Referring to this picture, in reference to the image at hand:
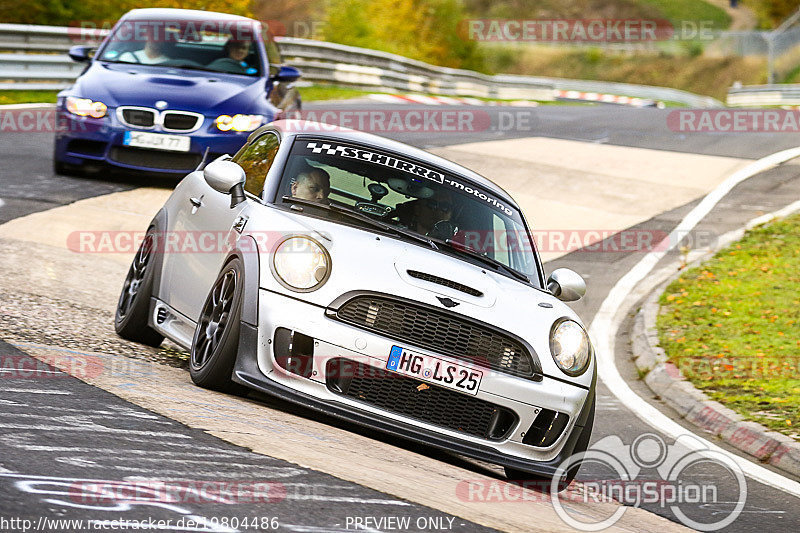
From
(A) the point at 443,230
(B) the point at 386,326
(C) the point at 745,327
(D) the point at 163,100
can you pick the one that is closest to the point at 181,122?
(D) the point at 163,100

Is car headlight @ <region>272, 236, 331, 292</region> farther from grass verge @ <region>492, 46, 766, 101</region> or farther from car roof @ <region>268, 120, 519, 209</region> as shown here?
grass verge @ <region>492, 46, 766, 101</region>

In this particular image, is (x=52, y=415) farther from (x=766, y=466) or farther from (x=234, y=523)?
(x=766, y=466)

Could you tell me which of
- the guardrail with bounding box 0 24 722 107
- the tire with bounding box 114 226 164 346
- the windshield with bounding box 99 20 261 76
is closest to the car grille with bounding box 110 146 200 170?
the windshield with bounding box 99 20 261 76

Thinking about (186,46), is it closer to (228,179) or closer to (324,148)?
(324,148)

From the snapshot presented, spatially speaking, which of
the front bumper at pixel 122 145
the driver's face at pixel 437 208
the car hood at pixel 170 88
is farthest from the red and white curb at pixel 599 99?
the driver's face at pixel 437 208

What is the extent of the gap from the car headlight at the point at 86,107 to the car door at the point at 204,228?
204 inches

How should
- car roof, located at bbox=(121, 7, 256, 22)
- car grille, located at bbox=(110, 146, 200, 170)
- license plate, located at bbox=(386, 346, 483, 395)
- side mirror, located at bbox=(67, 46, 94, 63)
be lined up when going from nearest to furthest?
1. license plate, located at bbox=(386, 346, 483, 395)
2. car grille, located at bbox=(110, 146, 200, 170)
3. side mirror, located at bbox=(67, 46, 94, 63)
4. car roof, located at bbox=(121, 7, 256, 22)

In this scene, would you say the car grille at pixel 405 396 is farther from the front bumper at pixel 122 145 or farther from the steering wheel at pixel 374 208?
the front bumper at pixel 122 145

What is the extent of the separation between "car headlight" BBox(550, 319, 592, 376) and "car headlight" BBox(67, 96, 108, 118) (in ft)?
25.2

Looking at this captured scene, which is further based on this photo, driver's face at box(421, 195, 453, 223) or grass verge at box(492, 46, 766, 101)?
grass verge at box(492, 46, 766, 101)

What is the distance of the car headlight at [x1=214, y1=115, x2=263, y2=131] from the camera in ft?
41.7

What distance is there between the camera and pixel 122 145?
12.7 m

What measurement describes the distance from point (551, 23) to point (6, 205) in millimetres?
105727

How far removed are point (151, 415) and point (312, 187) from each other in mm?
1921
